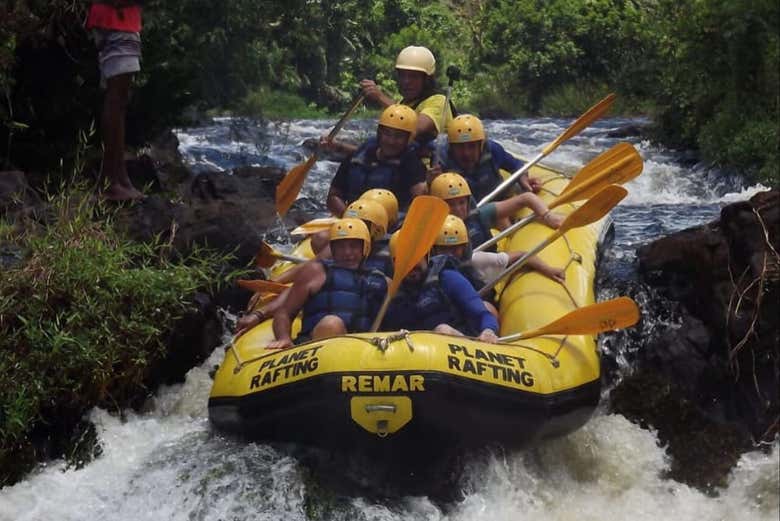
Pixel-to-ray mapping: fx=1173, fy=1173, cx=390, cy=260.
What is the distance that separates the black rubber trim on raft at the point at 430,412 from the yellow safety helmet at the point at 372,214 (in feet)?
3.41

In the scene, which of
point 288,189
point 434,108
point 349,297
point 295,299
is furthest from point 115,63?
point 349,297

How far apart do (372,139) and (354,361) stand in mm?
2398

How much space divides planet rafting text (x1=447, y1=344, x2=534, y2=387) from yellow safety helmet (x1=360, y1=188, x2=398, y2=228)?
1238 millimetres

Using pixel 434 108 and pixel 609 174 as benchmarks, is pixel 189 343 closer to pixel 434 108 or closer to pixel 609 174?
pixel 434 108

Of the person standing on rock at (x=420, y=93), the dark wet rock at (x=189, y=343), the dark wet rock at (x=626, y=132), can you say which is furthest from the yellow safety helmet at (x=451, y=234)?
the dark wet rock at (x=626, y=132)

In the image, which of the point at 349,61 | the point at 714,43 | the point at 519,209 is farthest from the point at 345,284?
the point at 349,61

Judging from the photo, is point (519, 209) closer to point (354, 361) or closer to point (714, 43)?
point (354, 361)

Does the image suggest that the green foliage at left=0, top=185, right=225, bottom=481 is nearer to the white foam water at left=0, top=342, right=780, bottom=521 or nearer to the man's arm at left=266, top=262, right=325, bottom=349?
the white foam water at left=0, top=342, right=780, bottom=521

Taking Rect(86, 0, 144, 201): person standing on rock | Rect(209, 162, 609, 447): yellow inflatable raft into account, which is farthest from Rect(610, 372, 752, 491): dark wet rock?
Rect(86, 0, 144, 201): person standing on rock

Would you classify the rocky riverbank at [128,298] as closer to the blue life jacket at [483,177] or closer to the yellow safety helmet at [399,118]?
the yellow safety helmet at [399,118]

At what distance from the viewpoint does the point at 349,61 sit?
20.2m

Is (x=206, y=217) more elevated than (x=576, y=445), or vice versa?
(x=206, y=217)

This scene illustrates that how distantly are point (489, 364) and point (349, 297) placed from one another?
0.76 metres

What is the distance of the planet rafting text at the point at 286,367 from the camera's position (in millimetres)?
4508
